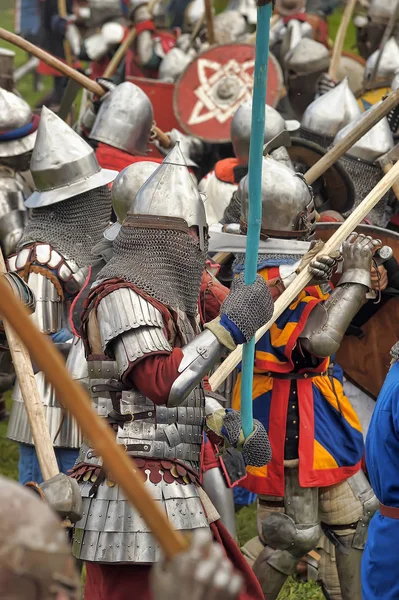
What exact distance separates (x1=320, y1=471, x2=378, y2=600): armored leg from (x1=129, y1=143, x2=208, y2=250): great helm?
5.83 feet

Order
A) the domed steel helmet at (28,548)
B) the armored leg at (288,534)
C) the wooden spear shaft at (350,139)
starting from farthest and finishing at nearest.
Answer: the wooden spear shaft at (350,139)
the armored leg at (288,534)
the domed steel helmet at (28,548)

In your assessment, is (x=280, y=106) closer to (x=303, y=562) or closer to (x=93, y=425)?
(x=303, y=562)

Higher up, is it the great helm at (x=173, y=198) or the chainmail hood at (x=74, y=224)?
the great helm at (x=173, y=198)

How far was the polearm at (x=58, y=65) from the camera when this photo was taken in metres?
6.86

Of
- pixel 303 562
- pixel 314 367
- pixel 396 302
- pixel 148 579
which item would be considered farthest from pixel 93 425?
pixel 303 562

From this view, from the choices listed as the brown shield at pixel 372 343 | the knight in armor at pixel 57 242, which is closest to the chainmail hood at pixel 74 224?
the knight in armor at pixel 57 242

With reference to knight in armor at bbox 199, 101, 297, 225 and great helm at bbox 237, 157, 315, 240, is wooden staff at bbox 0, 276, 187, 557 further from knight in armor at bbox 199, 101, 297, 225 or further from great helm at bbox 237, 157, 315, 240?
knight in armor at bbox 199, 101, 297, 225

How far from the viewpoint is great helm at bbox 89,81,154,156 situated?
24.6ft

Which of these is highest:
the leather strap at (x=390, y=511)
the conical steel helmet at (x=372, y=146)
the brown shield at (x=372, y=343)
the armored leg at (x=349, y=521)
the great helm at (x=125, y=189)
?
the great helm at (x=125, y=189)

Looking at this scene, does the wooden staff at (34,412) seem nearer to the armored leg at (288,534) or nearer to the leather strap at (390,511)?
the leather strap at (390,511)

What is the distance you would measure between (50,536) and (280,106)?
26.5 feet

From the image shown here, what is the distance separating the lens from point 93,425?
7.09ft

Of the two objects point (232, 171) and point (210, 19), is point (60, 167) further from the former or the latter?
point (210, 19)

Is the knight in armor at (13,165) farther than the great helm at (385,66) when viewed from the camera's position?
No
